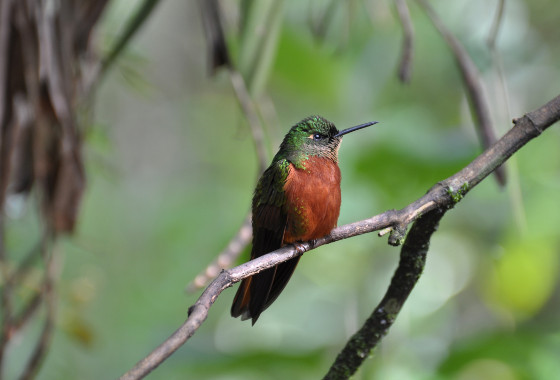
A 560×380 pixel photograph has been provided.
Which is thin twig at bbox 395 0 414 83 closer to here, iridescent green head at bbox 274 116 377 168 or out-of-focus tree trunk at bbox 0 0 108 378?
iridescent green head at bbox 274 116 377 168

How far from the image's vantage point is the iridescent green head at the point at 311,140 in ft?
7.77

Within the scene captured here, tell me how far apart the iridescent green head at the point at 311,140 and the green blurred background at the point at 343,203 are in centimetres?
22

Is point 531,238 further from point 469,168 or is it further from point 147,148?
point 147,148

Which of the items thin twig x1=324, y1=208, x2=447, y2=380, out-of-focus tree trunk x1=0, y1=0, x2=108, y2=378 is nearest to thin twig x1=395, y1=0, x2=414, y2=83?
thin twig x1=324, y1=208, x2=447, y2=380

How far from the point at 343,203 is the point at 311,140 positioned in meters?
0.77

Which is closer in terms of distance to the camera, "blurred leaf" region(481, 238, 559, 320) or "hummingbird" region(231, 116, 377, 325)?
"hummingbird" region(231, 116, 377, 325)

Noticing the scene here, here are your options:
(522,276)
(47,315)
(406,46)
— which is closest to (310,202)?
(406,46)

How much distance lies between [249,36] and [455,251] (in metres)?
3.24

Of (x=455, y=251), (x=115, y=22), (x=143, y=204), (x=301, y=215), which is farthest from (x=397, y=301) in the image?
(x=143, y=204)

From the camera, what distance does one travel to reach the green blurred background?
274cm

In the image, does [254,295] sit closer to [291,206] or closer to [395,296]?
[291,206]

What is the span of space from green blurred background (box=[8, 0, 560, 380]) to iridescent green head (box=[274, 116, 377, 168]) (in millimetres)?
217

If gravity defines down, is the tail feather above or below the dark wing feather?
below

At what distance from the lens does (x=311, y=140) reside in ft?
8.07
